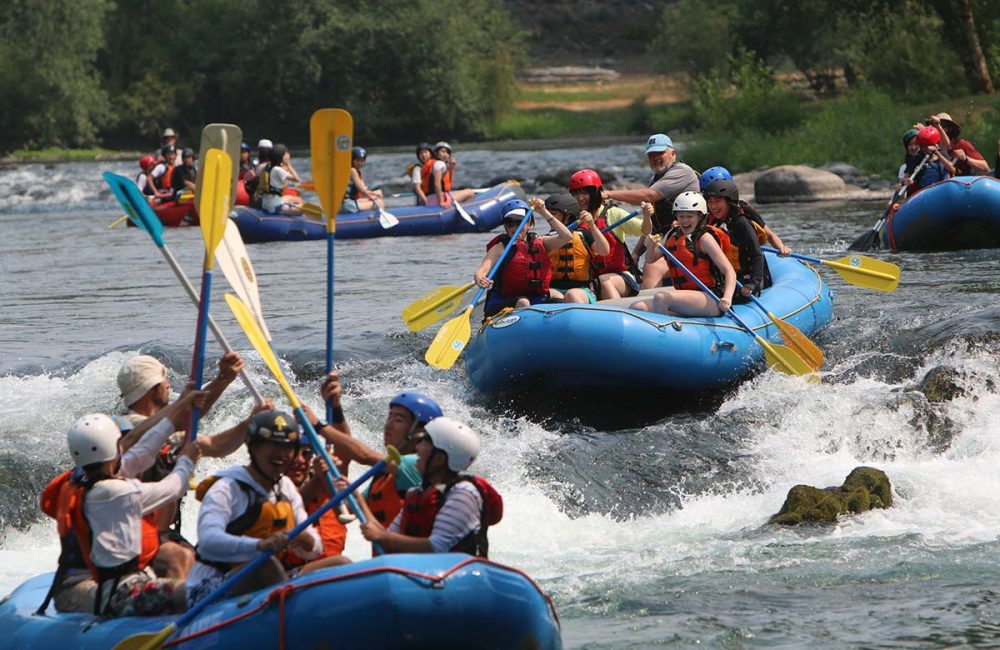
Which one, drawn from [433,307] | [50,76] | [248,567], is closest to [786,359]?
[433,307]

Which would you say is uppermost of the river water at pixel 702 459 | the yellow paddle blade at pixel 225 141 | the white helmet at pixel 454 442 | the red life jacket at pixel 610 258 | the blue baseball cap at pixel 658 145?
the yellow paddle blade at pixel 225 141

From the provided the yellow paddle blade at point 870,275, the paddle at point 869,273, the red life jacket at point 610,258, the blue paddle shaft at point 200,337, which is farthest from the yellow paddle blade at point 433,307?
the blue paddle shaft at point 200,337

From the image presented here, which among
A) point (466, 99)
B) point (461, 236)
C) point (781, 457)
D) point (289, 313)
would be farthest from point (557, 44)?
point (781, 457)

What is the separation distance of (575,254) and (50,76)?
3779 cm

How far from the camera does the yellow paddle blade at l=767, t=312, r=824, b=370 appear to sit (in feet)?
32.2

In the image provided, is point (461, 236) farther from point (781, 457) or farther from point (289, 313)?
point (781, 457)

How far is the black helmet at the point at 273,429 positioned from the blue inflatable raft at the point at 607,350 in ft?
13.7

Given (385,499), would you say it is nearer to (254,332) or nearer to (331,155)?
(254,332)

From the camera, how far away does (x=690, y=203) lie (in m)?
9.32

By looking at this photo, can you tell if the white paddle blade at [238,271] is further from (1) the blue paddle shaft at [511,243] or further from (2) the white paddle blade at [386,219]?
(2) the white paddle blade at [386,219]

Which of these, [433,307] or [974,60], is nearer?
[433,307]

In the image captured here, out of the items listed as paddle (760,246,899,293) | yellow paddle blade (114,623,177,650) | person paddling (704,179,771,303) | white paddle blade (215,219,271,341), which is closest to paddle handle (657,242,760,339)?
person paddling (704,179,771,303)

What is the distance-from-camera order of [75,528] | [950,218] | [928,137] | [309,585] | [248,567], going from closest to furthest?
[309,585]
[248,567]
[75,528]
[950,218]
[928,137]

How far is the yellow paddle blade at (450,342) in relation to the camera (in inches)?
380
